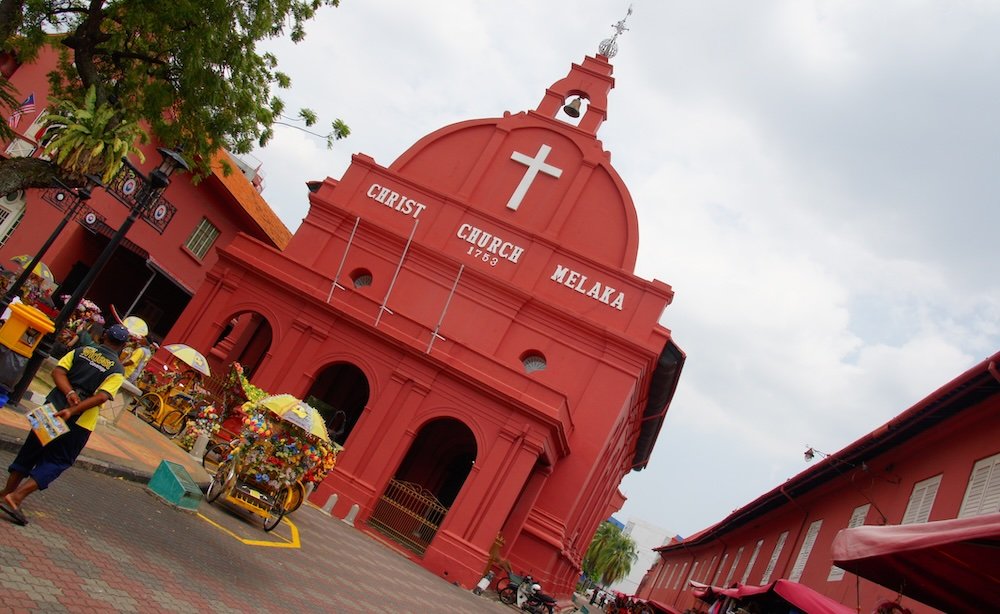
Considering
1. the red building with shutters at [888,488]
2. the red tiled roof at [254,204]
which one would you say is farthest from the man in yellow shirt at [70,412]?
the red tiled roof at [254,204]

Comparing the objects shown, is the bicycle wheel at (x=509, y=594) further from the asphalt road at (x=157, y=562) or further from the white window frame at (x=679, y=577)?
the white window frame at (x=679, y=577)

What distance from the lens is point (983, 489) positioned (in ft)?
28.4

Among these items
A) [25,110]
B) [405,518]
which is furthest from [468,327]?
[25,110]

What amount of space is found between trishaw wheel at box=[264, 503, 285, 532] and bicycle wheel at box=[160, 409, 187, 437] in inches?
204

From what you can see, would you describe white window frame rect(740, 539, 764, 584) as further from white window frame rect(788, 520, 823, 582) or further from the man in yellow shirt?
the man in yellow shirt

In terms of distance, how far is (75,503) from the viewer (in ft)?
22.1

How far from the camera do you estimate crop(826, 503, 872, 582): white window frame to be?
1141 centimetres

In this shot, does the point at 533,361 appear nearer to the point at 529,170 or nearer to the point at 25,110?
the point at 529,170

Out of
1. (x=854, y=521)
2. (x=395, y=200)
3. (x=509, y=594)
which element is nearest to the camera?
(x=854, y=521)

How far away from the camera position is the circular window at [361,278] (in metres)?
22.4

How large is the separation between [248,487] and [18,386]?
3011mm

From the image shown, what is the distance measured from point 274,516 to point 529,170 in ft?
50.3

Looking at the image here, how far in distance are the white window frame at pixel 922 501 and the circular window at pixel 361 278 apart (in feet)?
50.8

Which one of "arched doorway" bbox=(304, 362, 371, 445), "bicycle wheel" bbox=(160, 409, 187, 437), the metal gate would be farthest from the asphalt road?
"arched doorway" bbox=(304, 362, 371, 445)
